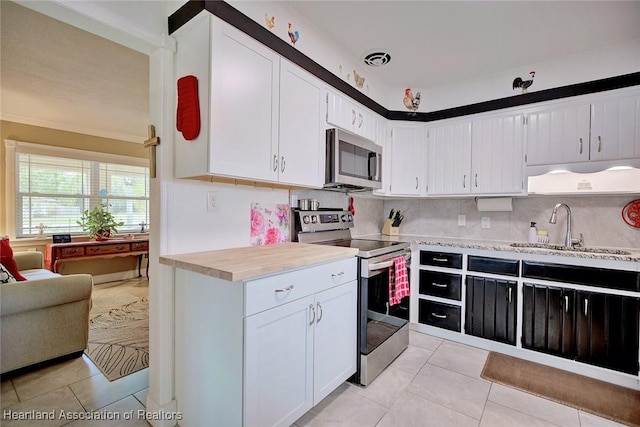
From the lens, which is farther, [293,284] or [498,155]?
[498,155]

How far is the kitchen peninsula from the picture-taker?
1.30 meters

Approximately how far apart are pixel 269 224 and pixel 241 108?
900mm

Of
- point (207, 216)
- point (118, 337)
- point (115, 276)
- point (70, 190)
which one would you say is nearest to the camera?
point (207, 216)

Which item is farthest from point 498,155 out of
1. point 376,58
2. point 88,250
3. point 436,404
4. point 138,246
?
point 88,250

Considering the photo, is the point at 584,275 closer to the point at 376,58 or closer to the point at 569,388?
the point at 569,388

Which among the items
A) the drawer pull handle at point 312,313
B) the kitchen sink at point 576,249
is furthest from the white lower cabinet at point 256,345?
the kitchen sink at point 576,249

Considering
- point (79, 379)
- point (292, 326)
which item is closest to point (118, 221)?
point (79, 379)

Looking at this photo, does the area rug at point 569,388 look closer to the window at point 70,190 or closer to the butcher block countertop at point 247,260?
the butcher block countertop at point 247,260

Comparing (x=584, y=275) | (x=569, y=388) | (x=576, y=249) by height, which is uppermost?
(x=576, y=249)

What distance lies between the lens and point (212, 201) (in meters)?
1.86

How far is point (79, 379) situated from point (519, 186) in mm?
3928

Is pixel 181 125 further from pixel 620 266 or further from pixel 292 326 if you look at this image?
pixel 620 266

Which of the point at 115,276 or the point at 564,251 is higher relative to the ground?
the point at 564,251

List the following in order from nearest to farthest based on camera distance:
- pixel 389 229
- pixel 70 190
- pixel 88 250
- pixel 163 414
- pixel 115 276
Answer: pixel 163 414 → pixel 389 229 → pixel 88 250 → pixel 70 190 → pixel 115 276
